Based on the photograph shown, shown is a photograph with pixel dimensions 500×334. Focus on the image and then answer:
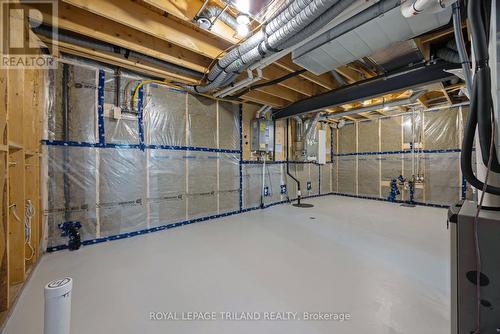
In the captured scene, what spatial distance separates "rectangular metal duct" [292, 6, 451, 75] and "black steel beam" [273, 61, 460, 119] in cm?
104

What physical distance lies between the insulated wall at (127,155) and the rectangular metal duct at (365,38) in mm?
2229

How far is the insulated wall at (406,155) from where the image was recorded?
15.3 ft

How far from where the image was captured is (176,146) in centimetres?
356

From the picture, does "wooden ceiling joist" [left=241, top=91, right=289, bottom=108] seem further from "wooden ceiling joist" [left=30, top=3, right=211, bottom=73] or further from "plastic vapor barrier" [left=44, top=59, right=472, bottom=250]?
"wooden ceiling joist" [left=30, top=3, right=211, bottom=73]

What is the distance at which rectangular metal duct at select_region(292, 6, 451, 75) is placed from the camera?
1.70 m

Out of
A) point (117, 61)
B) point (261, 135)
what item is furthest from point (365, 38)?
point (117, 61)

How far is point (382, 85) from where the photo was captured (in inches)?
121

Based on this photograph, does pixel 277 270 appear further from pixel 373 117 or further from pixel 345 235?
pixel 373 117

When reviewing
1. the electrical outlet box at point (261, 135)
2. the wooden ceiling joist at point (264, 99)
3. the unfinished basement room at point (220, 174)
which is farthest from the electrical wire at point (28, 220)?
the electrical outlet box at point (261, 135)

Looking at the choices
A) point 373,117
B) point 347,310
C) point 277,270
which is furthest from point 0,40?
point 373,117

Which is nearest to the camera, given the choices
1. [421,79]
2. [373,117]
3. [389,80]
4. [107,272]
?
[107,272]

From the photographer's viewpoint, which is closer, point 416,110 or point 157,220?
point 157,220

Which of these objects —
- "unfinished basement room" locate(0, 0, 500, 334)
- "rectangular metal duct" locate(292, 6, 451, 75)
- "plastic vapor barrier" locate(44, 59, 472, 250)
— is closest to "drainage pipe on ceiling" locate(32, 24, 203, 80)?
"unfinished basement room" locate(0, 0, 500, 334)

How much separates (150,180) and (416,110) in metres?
6.28
